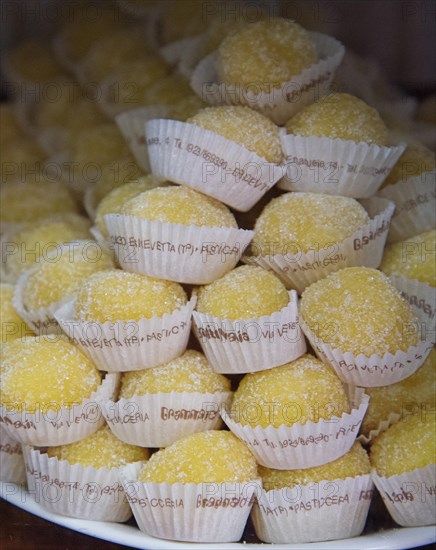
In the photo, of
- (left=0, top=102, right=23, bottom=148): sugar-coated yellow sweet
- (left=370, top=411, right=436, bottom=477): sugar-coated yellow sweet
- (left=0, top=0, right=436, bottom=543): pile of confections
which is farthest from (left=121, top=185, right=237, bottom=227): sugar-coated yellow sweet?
(left=0, top=102, right=23, bottom=148): sugar-coated yellow sweet

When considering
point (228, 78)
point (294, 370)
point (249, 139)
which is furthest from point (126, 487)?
point (228, 78)

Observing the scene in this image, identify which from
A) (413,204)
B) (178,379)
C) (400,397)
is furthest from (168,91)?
(400,397)

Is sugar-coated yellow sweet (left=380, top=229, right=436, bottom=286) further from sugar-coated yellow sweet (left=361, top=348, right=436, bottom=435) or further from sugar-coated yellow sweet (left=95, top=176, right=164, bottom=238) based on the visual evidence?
sugar-coated yellow sweet (left=95, top=176, right=164, bottom=238)

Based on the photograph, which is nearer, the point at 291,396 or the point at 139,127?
the point at 291,396

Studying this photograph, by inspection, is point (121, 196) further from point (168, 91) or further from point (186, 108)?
point (168, 91)

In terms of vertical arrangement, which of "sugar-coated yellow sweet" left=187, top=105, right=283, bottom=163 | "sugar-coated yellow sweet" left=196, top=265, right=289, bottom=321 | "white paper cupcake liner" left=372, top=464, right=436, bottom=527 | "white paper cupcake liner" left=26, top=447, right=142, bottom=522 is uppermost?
"sugar-coated yellow sweet" left=187, top=105, right=283, bottom=163

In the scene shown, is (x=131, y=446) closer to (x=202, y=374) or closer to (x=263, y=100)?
(x=202, y=374)
